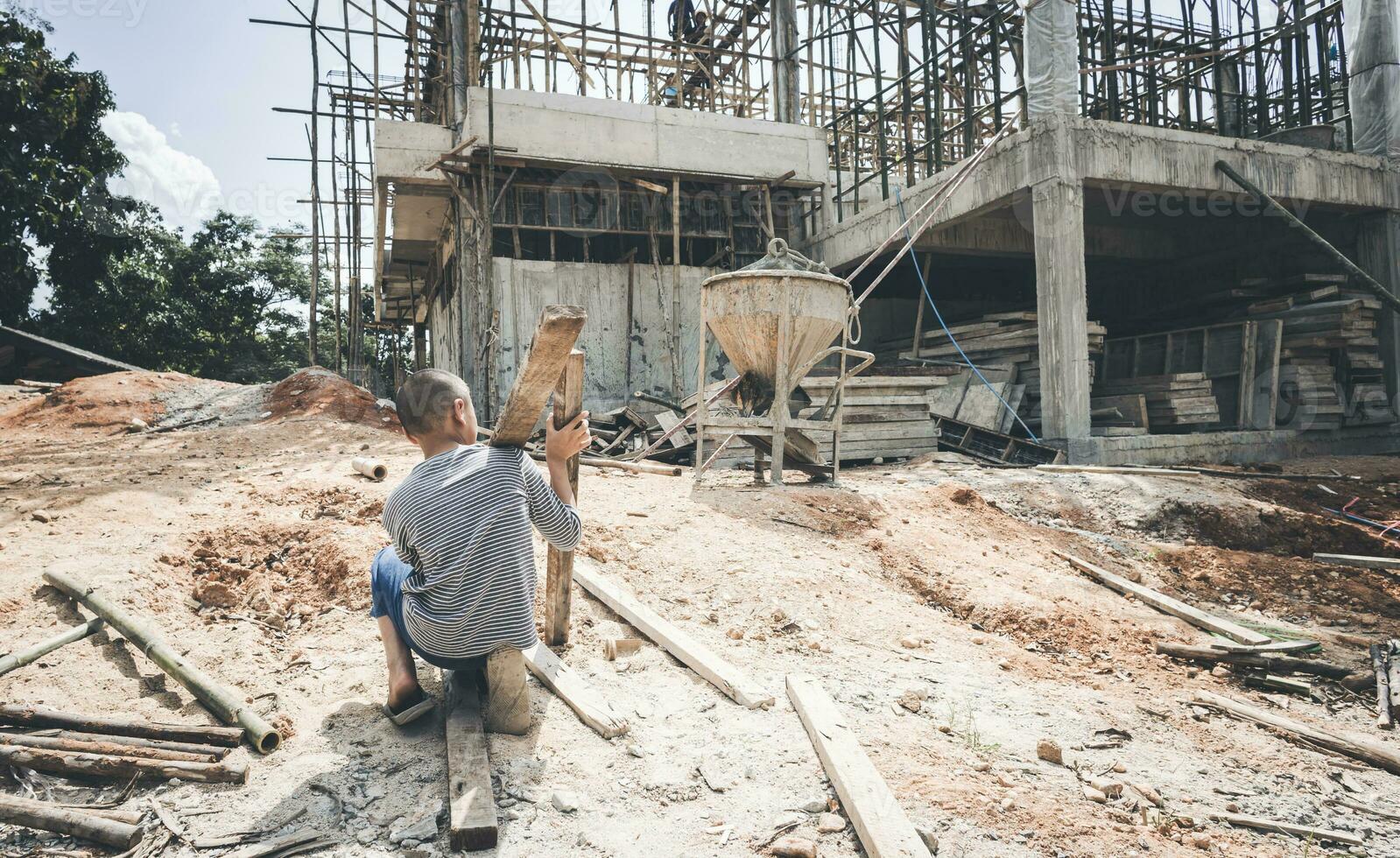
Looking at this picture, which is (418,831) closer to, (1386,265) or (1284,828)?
(1284,828)

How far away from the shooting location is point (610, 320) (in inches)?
546

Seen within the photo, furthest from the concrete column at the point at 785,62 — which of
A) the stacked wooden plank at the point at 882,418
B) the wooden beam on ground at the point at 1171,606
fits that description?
the wooden beam on ground at the point at 1171,606

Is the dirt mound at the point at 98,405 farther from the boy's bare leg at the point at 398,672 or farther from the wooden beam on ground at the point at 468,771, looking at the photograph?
the wooden beam on ground at the point at 468,771

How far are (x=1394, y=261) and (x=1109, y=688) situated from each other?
11189mm

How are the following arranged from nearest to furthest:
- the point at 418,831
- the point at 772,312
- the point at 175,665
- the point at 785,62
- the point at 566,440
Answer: the point at 418,831
the point at 566,440
the point at 175,665
the point at 772,312
the point at 785,62

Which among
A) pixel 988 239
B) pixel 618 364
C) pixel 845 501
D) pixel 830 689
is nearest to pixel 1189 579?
pixel 845 501

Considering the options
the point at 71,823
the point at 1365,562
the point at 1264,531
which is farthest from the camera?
the point at 1264,531

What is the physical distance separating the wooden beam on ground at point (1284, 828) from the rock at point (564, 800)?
2.11 meters

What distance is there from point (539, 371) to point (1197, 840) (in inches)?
101

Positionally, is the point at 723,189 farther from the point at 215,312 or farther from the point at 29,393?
the point at 215,312

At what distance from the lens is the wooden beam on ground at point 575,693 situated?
119 inches

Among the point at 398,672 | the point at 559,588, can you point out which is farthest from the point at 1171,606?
the point at 398,672

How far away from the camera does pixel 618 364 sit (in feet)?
45.7

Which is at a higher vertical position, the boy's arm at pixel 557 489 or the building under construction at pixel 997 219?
the building under construction at pixel 997 219
